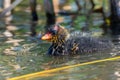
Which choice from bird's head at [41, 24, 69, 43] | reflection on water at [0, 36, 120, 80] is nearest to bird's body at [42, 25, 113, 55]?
bird's head at [41, 24, 69, 43]

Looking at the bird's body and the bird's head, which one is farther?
the bird's body

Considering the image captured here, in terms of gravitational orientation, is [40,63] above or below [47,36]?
below

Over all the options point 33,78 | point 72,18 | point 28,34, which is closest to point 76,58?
point 33,78

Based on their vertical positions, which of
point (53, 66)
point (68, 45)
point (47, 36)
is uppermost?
point (47, 36)

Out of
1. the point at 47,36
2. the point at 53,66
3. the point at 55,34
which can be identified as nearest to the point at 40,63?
the point at 53,66

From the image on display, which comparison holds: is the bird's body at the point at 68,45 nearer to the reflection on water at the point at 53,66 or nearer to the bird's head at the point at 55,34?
the bird's head at the point at 55,34

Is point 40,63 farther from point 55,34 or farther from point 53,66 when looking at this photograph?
point 55,34

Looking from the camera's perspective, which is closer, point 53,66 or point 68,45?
point 53,66

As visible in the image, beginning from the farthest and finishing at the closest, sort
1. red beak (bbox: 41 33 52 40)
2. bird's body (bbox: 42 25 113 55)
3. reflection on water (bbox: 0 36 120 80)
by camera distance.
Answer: bird's body (bbox: 42 25 113 55) < red beak (bbox: 41 33 52 40) < reflection on water (bbox: 0 36 120 80)

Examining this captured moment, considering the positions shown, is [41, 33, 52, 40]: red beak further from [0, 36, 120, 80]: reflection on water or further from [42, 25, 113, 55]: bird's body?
[0, 36, 120, 80]: reflection on water

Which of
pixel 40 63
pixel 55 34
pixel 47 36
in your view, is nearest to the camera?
pixel 40 63

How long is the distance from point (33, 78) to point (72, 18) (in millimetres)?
8814

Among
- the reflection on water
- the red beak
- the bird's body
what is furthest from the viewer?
the bird's body

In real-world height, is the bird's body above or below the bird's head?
below
